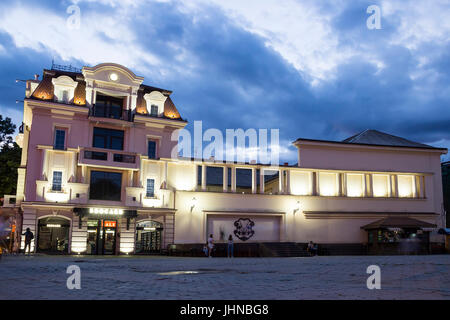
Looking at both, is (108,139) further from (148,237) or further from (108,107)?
(148,237)

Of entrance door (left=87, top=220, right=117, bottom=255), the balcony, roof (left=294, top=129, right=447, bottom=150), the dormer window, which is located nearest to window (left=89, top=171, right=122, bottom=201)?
the balcony

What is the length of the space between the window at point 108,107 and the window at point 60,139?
2.96 m

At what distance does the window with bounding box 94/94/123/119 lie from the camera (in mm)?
35375

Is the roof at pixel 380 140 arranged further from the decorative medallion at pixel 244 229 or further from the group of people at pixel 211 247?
the group of people at pixel 211 247

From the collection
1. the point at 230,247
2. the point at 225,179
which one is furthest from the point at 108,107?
the point at 230,247

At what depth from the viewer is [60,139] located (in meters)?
33.6

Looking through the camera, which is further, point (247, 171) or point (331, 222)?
point (247, 171)

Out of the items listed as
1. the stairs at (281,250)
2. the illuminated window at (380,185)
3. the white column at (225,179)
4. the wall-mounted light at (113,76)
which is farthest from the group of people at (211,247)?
the illuminated window at (380,185)

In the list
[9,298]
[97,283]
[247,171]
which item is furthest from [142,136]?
[9,298]

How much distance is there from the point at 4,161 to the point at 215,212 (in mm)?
19733

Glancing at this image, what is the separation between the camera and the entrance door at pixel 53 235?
31.9 metres

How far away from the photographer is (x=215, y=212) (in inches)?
1446

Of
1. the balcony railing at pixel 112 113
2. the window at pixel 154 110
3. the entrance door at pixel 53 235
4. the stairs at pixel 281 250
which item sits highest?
the window at pixel 154 110
